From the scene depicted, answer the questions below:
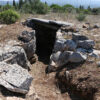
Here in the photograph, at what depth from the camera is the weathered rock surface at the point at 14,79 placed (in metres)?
4.31

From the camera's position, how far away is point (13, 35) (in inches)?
313

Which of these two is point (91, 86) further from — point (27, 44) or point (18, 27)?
point (18, 27)

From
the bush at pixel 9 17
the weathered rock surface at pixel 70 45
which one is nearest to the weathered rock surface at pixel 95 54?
the weathered rock surface at pixel 70 45

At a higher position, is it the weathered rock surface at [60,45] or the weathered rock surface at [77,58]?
the weathered rock surface at [60,45]

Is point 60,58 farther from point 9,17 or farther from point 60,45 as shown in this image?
point 9,17

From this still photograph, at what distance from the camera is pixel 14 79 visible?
4480 millimetres

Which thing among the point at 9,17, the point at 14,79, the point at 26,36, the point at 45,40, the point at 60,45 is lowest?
the point at 45,40

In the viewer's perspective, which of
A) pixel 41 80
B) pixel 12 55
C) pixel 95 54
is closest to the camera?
pixel 12 55

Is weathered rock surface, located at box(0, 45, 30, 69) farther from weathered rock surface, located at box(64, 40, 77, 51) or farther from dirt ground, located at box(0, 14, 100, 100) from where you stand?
weathered rock surface, located at box(64, 40, 77, 51)

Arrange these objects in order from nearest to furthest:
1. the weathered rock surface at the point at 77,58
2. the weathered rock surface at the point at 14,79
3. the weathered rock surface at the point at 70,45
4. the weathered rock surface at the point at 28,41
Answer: the weathered rock surface at the point at 14,79 < the weathered rock surface at the point at 77,58 < the weathered rock surface at the point at 70,45 < the weathered rock surface at the point at 28,41

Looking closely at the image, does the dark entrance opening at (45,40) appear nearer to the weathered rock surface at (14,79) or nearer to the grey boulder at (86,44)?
the grey boulder at (86,44)

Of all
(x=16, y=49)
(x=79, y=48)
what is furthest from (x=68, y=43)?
(x=16, y=49)

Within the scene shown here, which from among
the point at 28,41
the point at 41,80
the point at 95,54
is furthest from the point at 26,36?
the point at 95,54

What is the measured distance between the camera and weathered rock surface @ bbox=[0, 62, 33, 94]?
431 cm
